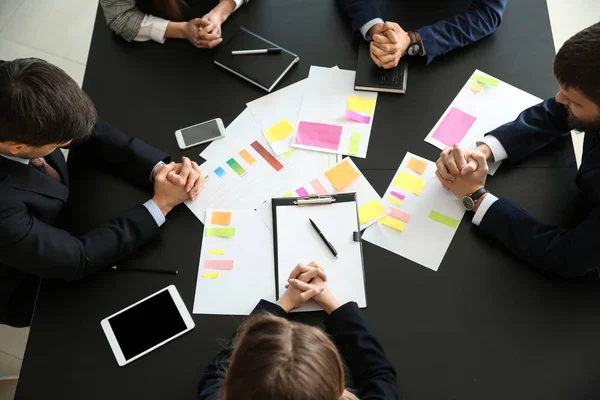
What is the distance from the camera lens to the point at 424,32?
5.55 feet

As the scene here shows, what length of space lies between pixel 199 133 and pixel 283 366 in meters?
0.90

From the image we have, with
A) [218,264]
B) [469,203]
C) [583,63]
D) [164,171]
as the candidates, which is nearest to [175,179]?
[164,171]

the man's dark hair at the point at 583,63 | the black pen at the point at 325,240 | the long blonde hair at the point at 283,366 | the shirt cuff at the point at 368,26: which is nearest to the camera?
the long blonde hair at the point at 283,366

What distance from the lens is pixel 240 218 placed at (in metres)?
1.48

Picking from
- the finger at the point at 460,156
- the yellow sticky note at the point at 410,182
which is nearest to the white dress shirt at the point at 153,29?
the yellow sticky note at the point at 410,182

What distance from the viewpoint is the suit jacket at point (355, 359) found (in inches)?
47.5

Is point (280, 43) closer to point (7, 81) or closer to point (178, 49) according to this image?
point (178, 49)

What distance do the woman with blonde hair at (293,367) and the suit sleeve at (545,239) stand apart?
465 mm

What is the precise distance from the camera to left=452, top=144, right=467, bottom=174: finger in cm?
147

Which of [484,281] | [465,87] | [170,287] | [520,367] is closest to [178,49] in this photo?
[170,287]

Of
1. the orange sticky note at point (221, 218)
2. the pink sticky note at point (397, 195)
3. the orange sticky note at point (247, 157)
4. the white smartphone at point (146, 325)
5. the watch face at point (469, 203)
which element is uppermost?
the watch face at point (469, 203)

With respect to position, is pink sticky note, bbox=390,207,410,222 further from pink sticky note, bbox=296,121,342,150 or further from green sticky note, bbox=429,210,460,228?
pink sticky note, bbox=296,121,342,150

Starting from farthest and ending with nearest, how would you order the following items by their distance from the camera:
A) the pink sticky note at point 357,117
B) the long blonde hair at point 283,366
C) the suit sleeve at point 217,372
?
the pink sticky note at point 357,117 < the suit sleeve at point 217,372 < the long blonde hair at point 283,366

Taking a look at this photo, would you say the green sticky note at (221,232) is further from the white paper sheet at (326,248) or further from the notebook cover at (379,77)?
the notebook cover at (379,77)
